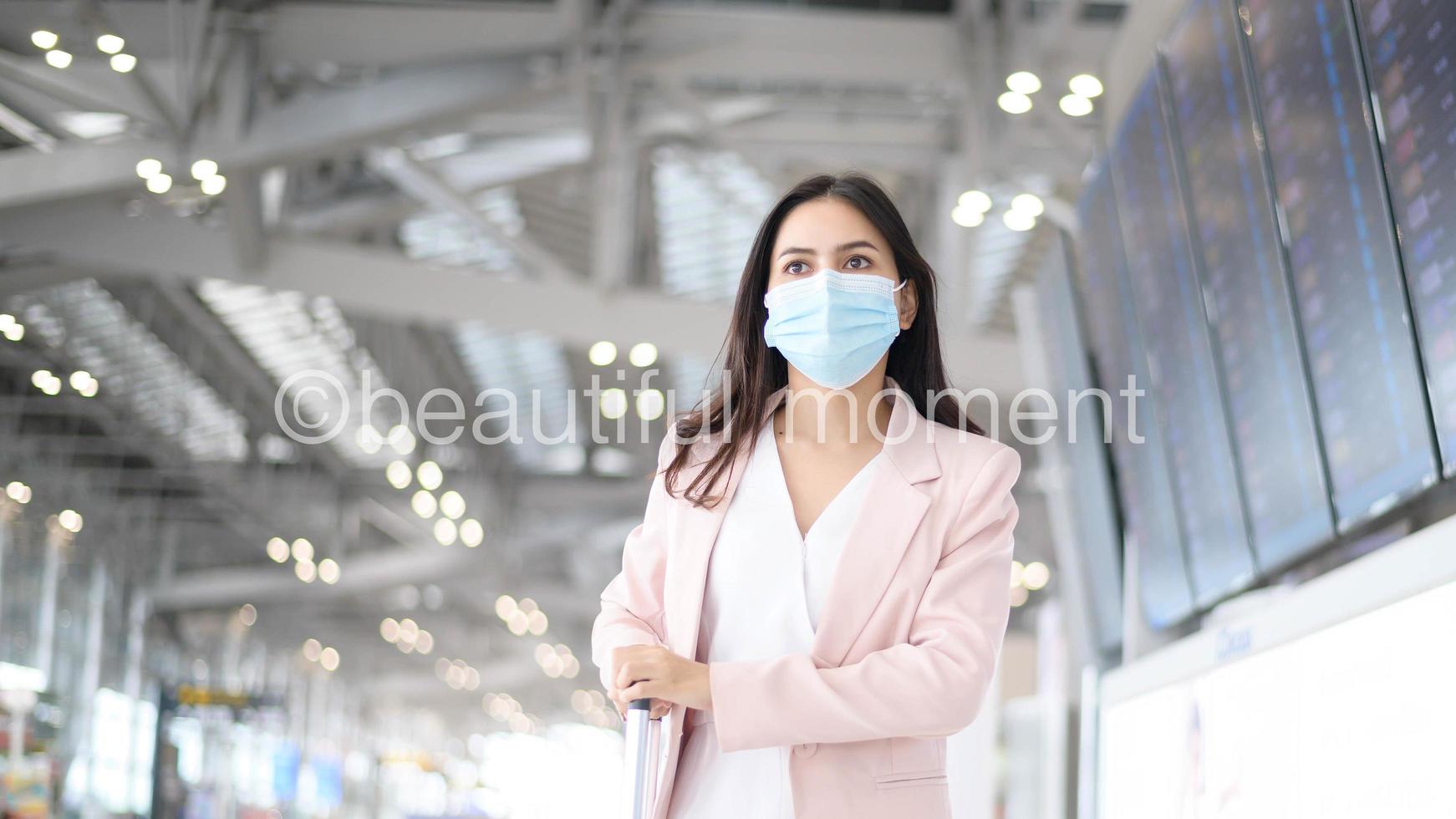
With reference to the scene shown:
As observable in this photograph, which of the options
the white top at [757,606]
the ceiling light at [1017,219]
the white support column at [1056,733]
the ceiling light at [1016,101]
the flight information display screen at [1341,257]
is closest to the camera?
the white top at [757,606]

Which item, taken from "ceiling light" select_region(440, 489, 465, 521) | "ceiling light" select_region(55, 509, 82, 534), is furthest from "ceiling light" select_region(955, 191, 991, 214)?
Result: "ceiling light" select_region(55, 509, 82, 534)

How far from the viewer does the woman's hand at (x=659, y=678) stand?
203 cm

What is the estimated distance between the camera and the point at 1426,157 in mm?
3082

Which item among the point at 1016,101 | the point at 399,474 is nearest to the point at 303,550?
the point at 399,474

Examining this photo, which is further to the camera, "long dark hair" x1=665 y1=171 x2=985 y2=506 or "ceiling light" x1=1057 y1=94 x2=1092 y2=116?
"ceiling light" x1=1057 y1=94 x2=1092 y2=116

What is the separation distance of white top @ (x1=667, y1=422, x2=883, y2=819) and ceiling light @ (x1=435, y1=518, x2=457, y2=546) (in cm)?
2402

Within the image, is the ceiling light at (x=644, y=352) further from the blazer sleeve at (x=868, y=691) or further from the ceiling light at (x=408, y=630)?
the ceiling light at (x=408, y=630)

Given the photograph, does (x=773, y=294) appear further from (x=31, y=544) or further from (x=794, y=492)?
(x=31, y=544)

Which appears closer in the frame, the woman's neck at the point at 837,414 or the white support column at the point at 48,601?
the woman's neck at the point at 837,414

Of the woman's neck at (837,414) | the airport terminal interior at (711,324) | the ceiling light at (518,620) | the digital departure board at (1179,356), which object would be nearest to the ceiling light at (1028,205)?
the airport terminal interior at (711,324)

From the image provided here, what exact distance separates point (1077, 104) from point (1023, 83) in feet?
1.65

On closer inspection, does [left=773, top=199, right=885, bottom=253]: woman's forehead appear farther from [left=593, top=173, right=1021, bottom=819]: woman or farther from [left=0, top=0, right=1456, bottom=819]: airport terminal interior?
[left=0, top=0, right=1456, bottom=819]: airport terminal interior

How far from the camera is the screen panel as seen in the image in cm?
688

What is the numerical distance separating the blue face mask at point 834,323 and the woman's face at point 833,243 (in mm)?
25
